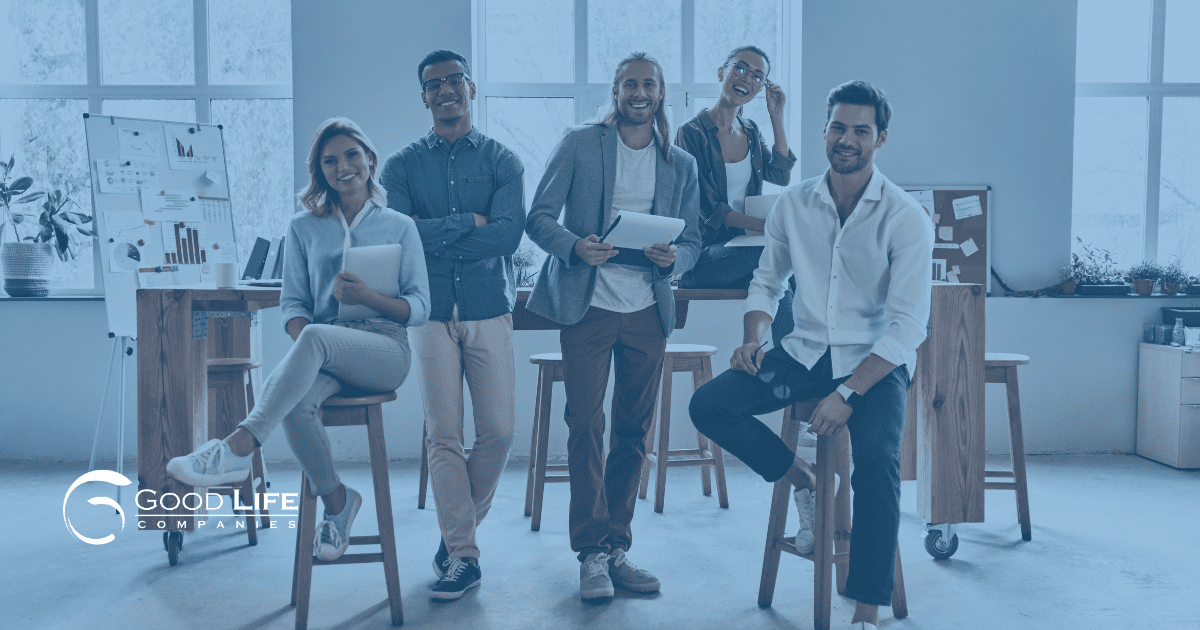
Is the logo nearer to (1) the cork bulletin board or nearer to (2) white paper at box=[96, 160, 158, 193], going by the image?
(2) white paper at box=[96, 160, 158, 193]

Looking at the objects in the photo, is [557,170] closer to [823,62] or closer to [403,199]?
[403,199]

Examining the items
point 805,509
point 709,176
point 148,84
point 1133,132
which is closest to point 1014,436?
point 805,509

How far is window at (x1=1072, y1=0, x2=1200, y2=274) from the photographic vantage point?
4.32 meters

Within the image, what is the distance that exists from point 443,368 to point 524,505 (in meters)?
1.19

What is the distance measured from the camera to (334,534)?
205 centimetres

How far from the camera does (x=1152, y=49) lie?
4.30 metres

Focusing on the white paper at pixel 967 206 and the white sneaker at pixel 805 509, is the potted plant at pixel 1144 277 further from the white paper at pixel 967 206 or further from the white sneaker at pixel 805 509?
the white sneaker at pixel 805 509

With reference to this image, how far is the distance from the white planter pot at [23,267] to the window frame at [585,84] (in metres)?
2.36

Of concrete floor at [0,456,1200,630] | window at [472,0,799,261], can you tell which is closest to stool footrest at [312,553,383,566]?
concrete floor at [0,456,1200,630]

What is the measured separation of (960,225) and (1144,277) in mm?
1058

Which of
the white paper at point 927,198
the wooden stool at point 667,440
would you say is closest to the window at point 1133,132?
the white paper at point 927,198

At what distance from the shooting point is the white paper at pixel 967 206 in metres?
4.11

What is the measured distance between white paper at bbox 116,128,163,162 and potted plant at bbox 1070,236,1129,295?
4618mm

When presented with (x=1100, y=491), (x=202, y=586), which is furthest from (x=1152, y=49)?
(x=202, y=586)
